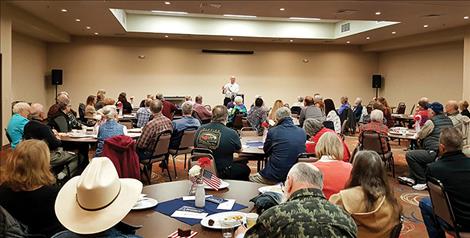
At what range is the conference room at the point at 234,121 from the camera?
8.32ft

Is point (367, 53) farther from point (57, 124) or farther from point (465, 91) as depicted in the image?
point (57, 124)

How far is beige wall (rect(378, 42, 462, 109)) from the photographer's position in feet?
47.4

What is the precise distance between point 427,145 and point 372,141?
2.85ft

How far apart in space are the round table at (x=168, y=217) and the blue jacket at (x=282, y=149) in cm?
117

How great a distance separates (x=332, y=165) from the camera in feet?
10.9

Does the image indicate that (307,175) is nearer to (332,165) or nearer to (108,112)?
(332,165)

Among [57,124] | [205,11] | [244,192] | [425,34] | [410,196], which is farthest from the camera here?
[425,34]

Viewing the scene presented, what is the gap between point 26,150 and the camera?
2805 millimetres

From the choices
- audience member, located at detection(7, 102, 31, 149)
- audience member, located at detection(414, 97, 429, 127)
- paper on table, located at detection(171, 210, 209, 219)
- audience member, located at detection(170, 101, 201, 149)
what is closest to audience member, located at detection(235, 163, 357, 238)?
paper on table, located at detection(171, 210, 209, 219)

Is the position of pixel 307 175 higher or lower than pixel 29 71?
lower

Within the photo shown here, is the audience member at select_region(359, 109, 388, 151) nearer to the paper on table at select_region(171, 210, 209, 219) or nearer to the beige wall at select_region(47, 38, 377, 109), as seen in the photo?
the paper on table at select_region(171, 210, 209, 219)

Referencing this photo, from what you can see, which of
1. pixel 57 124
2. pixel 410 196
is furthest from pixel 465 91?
pixel 57 124

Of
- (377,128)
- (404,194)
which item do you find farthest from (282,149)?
(377,128)

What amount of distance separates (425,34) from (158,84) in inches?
388
